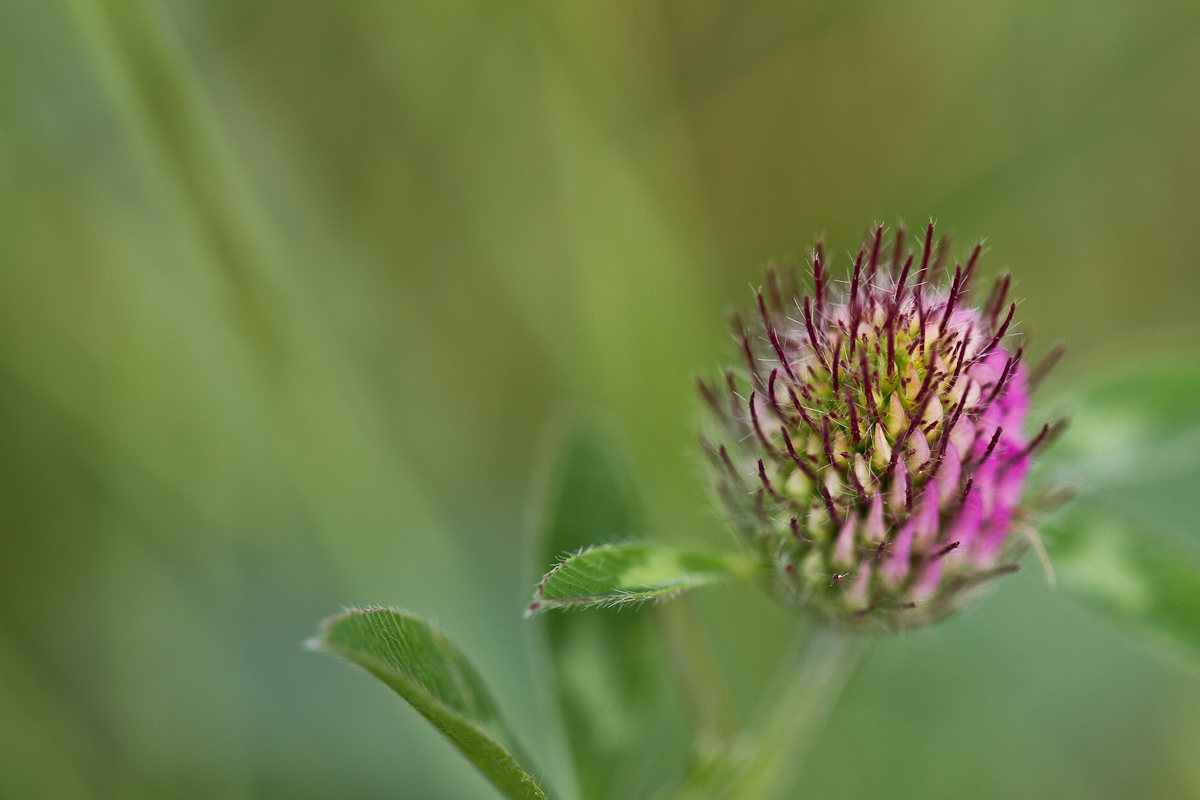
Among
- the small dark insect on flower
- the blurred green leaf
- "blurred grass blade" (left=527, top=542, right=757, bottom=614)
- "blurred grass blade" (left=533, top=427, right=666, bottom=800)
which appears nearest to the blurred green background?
the blurred green leaf

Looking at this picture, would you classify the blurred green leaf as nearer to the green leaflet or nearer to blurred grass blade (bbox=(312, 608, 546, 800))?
the green leaflet

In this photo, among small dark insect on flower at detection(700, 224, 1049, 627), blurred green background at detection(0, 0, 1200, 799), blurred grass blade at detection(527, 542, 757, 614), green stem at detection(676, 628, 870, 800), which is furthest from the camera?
blurred green background at detection(0, 0, 1200, 799)

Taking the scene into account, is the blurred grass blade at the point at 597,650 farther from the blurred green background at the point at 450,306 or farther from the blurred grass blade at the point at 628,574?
the blurred green background at the point at 450,306

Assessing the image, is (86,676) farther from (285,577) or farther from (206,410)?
(206,410)

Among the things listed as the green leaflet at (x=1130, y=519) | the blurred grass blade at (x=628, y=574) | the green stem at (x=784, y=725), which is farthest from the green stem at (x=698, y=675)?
the green leaflet at (x=1130, y=519)

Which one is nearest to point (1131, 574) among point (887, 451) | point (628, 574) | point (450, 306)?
point (887, 451)

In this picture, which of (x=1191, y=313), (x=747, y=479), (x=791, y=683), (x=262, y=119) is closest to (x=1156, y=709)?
(x=1191, y=313)

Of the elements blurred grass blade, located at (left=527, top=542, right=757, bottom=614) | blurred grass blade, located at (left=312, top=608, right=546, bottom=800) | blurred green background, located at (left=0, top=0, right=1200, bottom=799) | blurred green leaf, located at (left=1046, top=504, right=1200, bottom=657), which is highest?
blurred green background, located at (left=0, top=0, right=1200, bottom=799)
